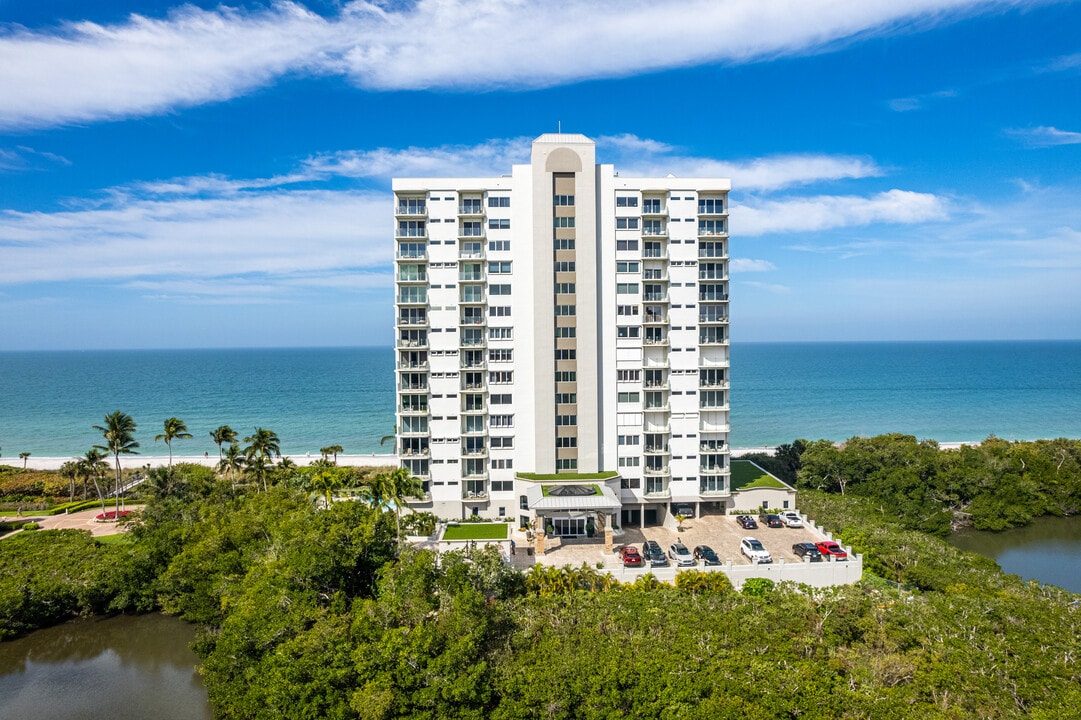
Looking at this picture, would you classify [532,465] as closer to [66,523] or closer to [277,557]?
[277,557]

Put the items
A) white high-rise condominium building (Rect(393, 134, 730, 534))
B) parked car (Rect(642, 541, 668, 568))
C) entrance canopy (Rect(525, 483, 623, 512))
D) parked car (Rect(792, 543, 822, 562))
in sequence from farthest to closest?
white high-rise condominium building (Rect(393, 134, 730, 534))
entrance canopy (Rect(525, 483, 623, 512))
parked car (Rect(792, 543, 822, 562))
parked car (Rect(642, 541, 668, 568))

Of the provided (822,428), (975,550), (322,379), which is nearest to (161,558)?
(975,550)

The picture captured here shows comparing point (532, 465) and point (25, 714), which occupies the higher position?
point (532, 465)

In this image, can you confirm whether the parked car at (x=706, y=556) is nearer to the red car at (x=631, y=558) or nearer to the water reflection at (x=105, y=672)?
the red car at (x=631, y=558)

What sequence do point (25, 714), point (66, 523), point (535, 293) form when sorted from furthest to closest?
1. point (66, 523)
2. point (535, 293)
3. point (25, 714)

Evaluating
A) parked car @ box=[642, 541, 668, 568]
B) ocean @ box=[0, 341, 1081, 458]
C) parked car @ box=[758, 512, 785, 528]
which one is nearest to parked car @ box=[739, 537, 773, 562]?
parked car @ box=[642, 541, 668, 568]

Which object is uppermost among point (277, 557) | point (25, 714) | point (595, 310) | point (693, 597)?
point (595, 310)

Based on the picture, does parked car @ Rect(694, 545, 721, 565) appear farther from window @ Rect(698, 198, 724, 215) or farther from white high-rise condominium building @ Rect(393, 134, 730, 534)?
window @ Rect(698, 198, 724, 215)
